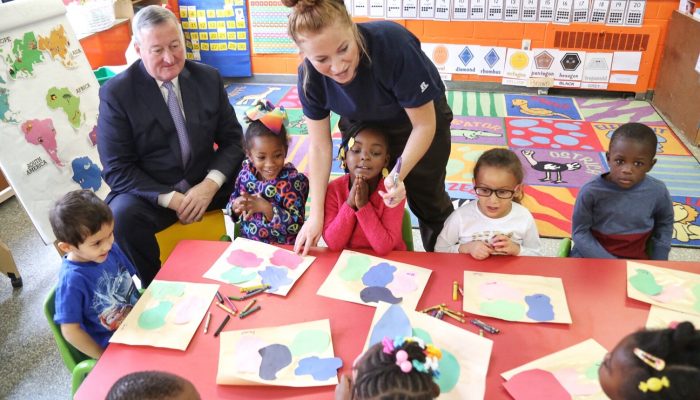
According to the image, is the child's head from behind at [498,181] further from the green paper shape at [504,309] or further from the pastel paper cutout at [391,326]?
the pastel paper cutout at [391,326]

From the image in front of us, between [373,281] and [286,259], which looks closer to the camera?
[373,281]

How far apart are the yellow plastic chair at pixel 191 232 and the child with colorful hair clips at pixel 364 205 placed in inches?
24.0

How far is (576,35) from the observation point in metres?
4.36

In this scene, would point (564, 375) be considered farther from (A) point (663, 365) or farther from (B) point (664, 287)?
(B) point (664, 287)

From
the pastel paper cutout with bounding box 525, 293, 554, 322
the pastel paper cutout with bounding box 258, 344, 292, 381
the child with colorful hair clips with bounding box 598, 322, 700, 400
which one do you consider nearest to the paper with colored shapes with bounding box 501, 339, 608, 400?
the pastel paper cutout with bounding box 525, 293, 554, 322

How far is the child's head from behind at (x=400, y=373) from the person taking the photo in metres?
0.81

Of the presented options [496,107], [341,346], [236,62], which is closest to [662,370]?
[341,346]

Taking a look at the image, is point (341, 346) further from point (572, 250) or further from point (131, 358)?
point (572, 250)

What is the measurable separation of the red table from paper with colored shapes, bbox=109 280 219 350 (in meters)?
0.02

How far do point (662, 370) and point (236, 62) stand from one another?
4.82 meters

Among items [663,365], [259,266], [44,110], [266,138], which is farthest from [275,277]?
[44,110]

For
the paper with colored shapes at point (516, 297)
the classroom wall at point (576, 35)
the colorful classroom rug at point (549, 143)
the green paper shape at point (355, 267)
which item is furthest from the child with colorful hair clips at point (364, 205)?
the classroom wall at point (576, 35)

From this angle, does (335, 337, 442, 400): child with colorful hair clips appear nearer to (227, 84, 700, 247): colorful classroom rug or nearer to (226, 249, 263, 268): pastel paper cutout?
(226, 249, 263, 268): pastel paper cutout

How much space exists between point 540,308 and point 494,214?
485 mm
